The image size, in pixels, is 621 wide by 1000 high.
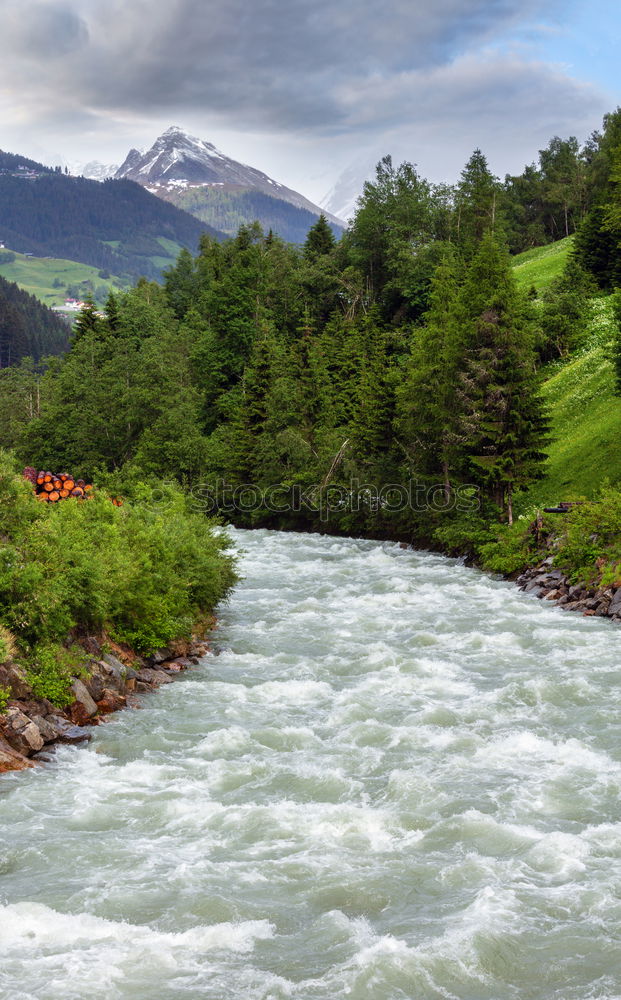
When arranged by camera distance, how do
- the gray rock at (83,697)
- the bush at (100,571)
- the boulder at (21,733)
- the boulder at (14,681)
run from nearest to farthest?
the boulder at (21,733)
the boulder at (14,681)
the gray rock at (83,697)
the bush at (100,571)

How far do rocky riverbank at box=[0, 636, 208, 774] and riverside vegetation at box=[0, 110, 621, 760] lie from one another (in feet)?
2.22

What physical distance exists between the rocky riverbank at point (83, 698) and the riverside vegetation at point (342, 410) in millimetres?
675

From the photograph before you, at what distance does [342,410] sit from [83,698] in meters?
45.6

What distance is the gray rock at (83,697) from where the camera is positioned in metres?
18.0

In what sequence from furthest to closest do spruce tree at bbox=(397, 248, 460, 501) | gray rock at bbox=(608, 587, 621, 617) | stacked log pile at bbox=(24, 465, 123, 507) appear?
1. spruce tree at bbox=(397, 248, 460, 501)
2. stacked log pile at bbox=(24, 465, 123, 507)
3. gray rock at bbox=(608, 587, 621, 617)

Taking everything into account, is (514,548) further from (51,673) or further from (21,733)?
(21,733)

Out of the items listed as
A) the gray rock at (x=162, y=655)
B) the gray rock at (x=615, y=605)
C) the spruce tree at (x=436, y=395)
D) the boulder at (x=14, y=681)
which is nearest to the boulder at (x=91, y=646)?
the gray rock at (x=162, y=655)

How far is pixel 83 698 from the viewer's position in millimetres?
18141

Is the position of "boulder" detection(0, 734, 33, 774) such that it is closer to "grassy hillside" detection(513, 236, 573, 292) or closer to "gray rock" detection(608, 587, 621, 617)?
"gray rock" detection(608, 587, 621, 617)

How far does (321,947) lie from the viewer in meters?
10.2

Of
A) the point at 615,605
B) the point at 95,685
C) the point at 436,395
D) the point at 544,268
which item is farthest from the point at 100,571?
the point at 544,268

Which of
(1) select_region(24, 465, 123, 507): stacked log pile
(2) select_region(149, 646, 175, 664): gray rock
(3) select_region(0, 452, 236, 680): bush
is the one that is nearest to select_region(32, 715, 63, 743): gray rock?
(3) select_region(0, 452, 236, 680): bush

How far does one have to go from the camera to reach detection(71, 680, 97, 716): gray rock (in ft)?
59.1

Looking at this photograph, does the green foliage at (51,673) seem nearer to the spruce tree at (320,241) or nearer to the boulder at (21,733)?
the boulder at (21,733)
